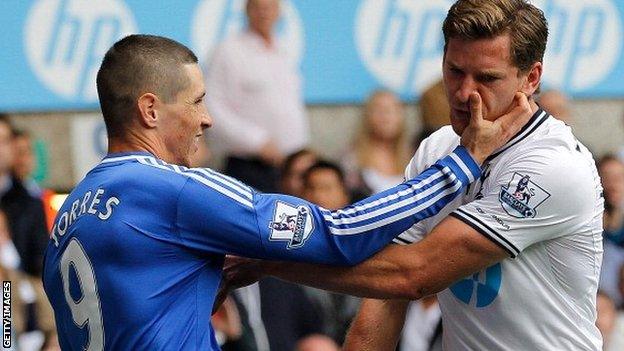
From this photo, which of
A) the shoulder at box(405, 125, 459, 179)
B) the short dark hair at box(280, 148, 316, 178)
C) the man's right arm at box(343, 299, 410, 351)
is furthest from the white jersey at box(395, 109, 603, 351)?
the short dark hair at box(280, 148, 316, 178)

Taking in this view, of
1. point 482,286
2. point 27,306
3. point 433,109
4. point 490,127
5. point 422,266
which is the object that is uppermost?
point 490,127

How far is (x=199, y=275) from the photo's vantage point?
4488 mm

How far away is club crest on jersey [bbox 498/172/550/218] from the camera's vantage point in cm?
461

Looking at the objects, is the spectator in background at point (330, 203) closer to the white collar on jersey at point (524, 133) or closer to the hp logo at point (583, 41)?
the hp logo at point (583, 41)

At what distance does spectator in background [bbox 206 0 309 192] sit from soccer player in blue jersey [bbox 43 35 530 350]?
4.65 m

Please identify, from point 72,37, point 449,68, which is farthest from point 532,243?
point 72,37

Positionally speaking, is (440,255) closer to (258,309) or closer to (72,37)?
(258,309)

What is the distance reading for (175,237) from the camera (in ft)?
14.5

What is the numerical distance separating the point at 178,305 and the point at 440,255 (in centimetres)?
82

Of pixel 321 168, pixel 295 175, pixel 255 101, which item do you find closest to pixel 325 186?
pixel 321 168

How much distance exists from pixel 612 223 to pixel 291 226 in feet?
20.0

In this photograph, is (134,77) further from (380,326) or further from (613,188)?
(613,188)

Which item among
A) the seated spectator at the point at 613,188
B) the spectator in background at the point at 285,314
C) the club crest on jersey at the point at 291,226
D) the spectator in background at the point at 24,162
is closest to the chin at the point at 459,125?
the club crest on jersey at the point at 291,226

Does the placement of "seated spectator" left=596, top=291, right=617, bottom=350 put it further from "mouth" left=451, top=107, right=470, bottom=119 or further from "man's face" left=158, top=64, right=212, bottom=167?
"man's face" left=158, top=64, right=212, bottom=167
